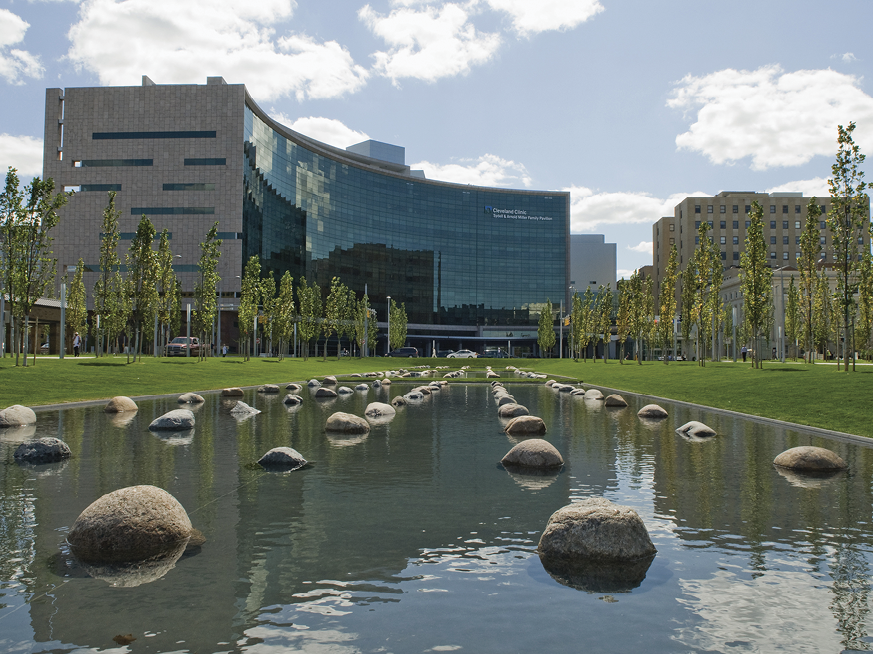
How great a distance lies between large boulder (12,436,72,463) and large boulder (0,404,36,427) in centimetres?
520

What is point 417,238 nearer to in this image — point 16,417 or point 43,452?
point 16,417

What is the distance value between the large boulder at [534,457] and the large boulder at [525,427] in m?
3.74

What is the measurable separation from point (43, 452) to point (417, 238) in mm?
129436

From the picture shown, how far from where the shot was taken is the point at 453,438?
13609 millimetres

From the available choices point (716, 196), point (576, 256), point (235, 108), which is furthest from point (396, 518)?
point (576, 256)

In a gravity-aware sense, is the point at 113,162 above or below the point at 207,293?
above

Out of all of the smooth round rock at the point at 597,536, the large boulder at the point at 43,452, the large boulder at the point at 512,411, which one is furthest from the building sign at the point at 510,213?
the smooth round rock at the point at 597,536

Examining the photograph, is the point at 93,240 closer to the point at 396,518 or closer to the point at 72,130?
the point at 72,130

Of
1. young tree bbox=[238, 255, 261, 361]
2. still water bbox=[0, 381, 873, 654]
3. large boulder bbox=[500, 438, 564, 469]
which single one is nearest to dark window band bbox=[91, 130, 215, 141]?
young tree bbox=[238, 255, 261, 361]

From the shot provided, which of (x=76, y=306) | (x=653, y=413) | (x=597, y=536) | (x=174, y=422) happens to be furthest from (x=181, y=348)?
(x=597, y=536)

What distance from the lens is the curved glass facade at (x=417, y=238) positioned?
113 m

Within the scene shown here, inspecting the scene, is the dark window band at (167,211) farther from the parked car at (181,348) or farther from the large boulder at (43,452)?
the large boulder at (43,452)

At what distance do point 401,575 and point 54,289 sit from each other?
103877mm

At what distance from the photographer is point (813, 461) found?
32.6ft
